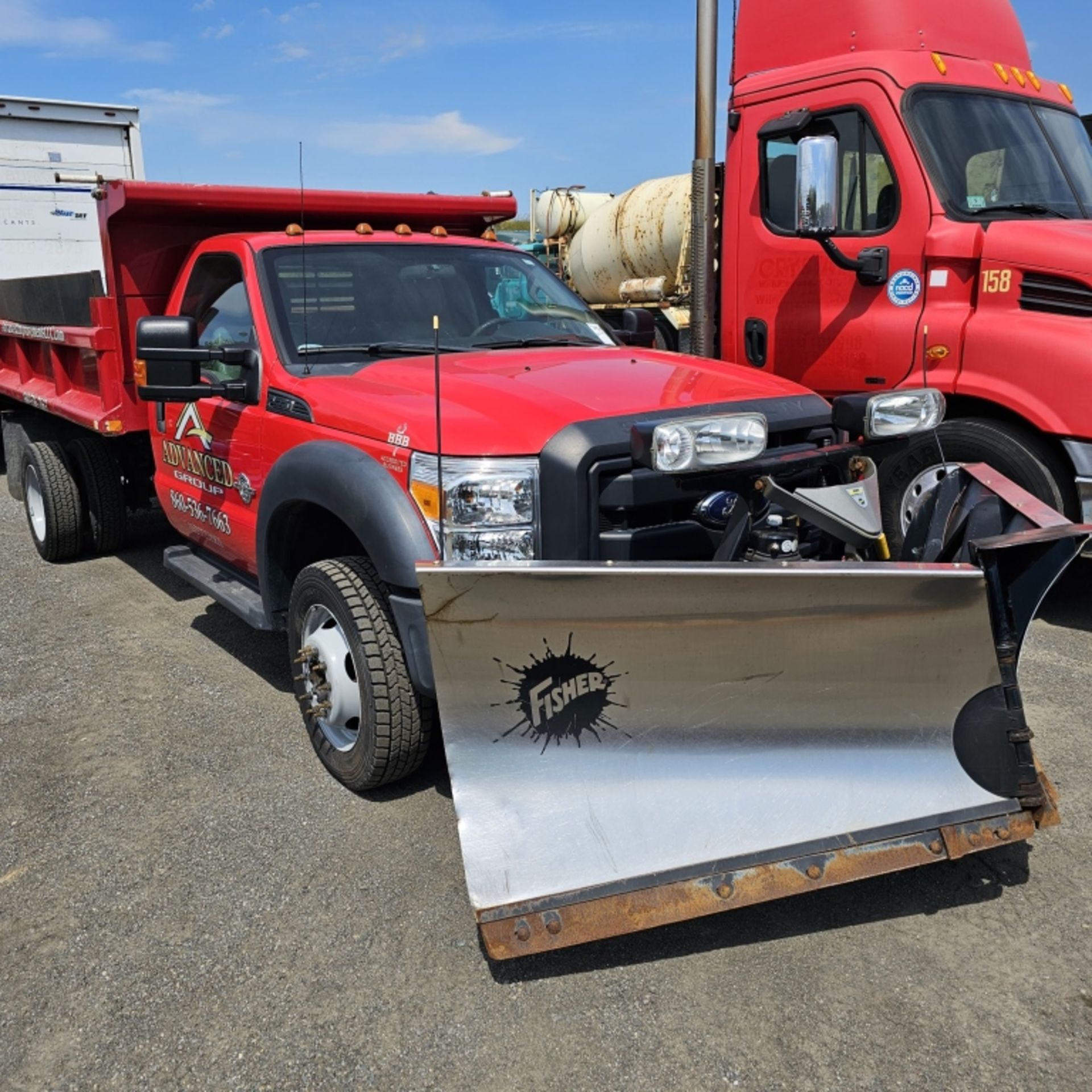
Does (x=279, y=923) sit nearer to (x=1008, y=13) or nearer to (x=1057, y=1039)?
(x=1057, y=1039)

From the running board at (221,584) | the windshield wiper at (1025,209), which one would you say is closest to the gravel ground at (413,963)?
the running board at (221,584)

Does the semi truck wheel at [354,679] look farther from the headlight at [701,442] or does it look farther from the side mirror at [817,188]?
the side mirror at [817,188]

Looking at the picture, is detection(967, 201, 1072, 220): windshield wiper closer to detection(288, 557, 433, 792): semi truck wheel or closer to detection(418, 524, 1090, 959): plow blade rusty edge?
detection(418, 524, 1090, 959): plow blade rusty edge

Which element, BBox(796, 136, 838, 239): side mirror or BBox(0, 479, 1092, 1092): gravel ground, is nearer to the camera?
BBox(0, 479, 1092, 1092): gravel ground

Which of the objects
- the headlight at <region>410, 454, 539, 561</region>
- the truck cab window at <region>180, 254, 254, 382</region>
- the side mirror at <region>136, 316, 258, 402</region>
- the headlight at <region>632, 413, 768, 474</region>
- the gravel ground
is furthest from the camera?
the truck cab window at <region>180, 254, 254, 382</region>

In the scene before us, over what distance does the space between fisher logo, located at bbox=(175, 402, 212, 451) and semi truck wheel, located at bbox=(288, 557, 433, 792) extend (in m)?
1.15

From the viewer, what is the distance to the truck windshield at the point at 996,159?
542 cm

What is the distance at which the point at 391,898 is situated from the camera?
3.02m

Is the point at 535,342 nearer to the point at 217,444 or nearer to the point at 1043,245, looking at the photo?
the point at 217,444

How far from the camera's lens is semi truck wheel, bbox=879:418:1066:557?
4.95 metres

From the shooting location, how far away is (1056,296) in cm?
503

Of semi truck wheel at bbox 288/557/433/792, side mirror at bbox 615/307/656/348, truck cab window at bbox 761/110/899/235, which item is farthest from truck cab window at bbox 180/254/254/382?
truck cab window at bbox 761/110/899/235

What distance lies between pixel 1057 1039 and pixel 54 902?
2.72 meters

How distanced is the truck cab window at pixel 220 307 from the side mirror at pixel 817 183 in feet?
8.95
